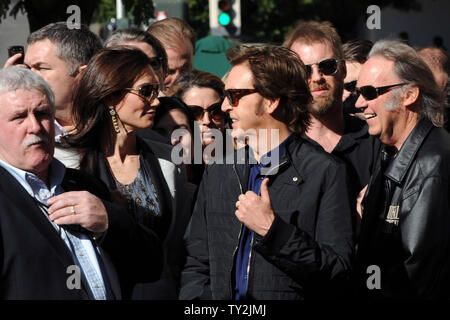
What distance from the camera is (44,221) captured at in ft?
10.8

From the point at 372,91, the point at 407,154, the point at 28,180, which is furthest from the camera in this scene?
the point at 372,91

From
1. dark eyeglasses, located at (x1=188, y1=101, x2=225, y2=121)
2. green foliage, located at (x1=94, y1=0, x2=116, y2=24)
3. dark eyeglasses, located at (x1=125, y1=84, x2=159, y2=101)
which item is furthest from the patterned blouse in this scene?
green foliage, located at (x1=94, y1=0, x2=116, y2=24)

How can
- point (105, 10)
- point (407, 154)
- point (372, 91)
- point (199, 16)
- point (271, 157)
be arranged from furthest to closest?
point (105, 10) → point (199, 16) → point (372, 91) → point (407, 154) → point (271, 157)

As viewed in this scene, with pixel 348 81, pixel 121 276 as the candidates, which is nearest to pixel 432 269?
pixel 121 276

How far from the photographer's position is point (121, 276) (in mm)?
3762

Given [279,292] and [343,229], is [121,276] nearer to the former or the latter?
[279,292]

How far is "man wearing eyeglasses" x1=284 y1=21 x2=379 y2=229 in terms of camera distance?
5.22 meters

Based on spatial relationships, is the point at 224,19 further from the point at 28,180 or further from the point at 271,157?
the point at 28,180

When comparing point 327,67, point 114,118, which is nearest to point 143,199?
point 114,118

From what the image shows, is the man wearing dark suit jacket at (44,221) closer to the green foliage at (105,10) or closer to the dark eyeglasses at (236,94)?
the dark eyeglasses at (236,94)

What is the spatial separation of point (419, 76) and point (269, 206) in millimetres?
1393

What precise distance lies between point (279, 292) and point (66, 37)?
7.57 ft

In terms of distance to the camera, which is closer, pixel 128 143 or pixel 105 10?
pixel 128 143

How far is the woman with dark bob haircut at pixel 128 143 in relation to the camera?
13.8 ft
